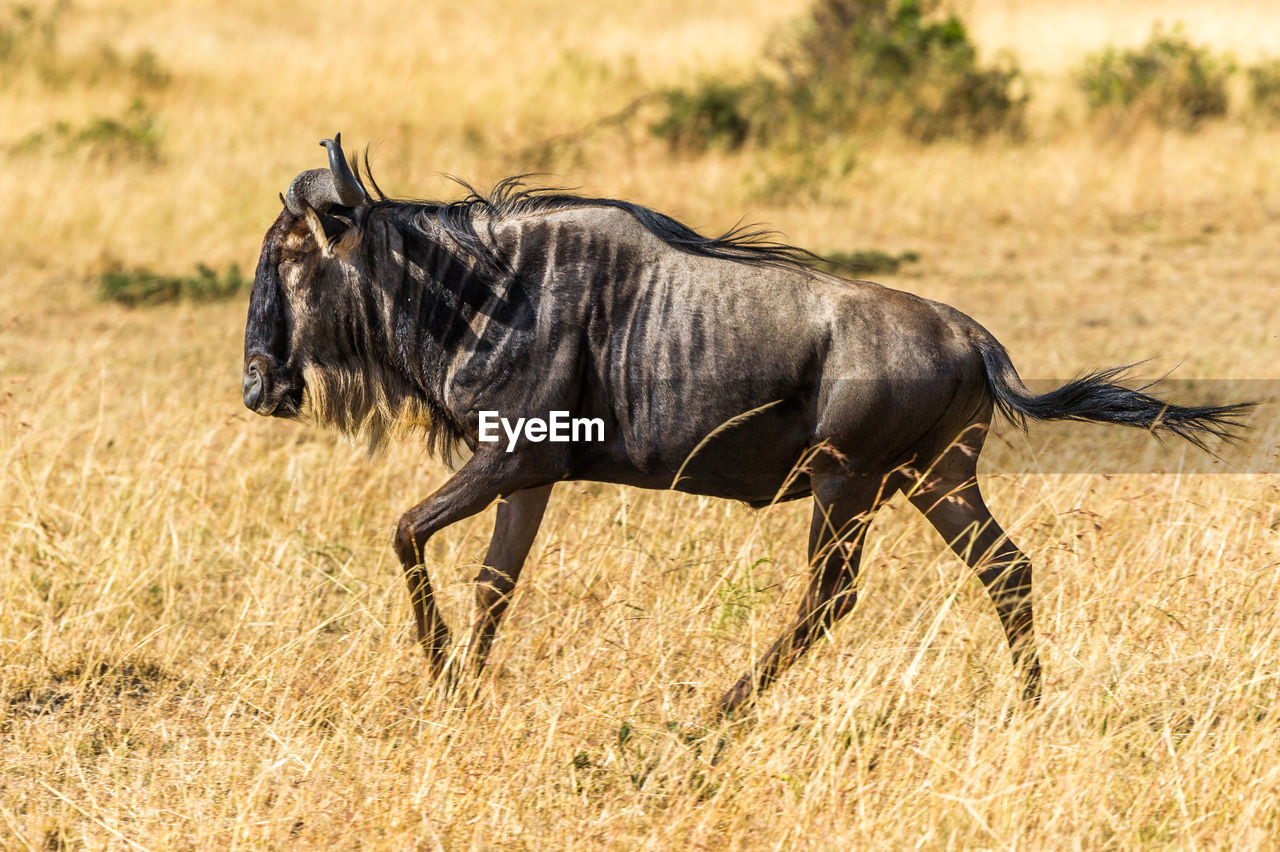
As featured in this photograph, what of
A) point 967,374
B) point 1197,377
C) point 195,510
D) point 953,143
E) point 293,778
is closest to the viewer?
point 293,778

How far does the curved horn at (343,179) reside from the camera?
416 cm

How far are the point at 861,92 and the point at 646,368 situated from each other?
1165 centimetres

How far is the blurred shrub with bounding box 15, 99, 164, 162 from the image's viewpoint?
1355 centimetres

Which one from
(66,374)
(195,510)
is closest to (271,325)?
(195,510)

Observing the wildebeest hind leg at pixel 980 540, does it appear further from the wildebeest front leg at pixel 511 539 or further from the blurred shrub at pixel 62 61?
the blurred shrub at pixel 62 61

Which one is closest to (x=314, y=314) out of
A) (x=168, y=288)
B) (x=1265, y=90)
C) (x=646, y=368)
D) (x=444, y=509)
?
(x=444, y=509)

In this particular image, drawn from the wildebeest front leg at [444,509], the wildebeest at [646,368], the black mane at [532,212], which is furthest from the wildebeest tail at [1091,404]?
the wildebeest front leg at [444,509]

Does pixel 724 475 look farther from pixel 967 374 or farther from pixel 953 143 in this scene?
pixel 953 143

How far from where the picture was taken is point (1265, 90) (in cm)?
1528

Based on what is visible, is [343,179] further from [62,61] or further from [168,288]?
[62,61]

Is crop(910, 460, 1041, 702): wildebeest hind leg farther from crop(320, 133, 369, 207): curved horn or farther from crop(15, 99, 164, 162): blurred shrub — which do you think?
crop(15, 99, 164, 162): blurred shrub

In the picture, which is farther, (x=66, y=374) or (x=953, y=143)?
(x=953, y=143)

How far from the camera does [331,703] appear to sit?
14.1 ft

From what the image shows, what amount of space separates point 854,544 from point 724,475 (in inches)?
21.0
